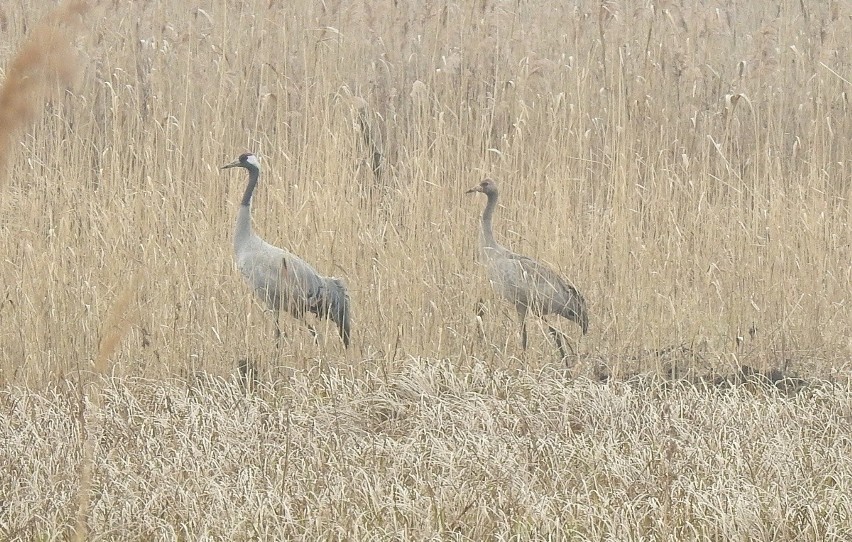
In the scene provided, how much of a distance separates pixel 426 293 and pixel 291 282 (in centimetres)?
51

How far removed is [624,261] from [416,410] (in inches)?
53.4

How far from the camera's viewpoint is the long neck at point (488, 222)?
15.6ft

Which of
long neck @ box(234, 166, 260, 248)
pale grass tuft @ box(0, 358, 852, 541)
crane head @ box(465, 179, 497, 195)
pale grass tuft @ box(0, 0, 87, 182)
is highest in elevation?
pale grass tuft @ box(0, 0, 87, 182)

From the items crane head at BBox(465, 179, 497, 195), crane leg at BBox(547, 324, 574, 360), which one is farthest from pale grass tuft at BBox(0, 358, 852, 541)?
crane head at BBox(465, 179, 497, 195)

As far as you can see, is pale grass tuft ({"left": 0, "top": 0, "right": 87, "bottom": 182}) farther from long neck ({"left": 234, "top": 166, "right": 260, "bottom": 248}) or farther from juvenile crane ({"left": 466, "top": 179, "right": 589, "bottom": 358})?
long neck ({"left": 234, "top": 166, "right": 260, "bottom": 248})

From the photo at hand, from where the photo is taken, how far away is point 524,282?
455 centimetres

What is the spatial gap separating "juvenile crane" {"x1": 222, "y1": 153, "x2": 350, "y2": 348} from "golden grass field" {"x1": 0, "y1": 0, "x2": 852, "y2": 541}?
0.16 metres

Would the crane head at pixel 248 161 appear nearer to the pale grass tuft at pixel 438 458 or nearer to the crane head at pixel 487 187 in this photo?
the crane head at pixel 487 187

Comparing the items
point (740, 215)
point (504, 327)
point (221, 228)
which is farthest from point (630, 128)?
point (221, 228)

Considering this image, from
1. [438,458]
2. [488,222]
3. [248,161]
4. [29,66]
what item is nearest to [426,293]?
[488,222]

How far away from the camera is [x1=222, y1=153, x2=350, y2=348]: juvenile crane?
4430mm

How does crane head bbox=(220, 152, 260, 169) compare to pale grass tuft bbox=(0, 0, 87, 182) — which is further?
crane head bbox=(220, 152, 260, 169)

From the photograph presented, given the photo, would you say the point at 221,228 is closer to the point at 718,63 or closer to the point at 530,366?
the point at 530,366

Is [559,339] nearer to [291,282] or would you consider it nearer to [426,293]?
[426,293]
